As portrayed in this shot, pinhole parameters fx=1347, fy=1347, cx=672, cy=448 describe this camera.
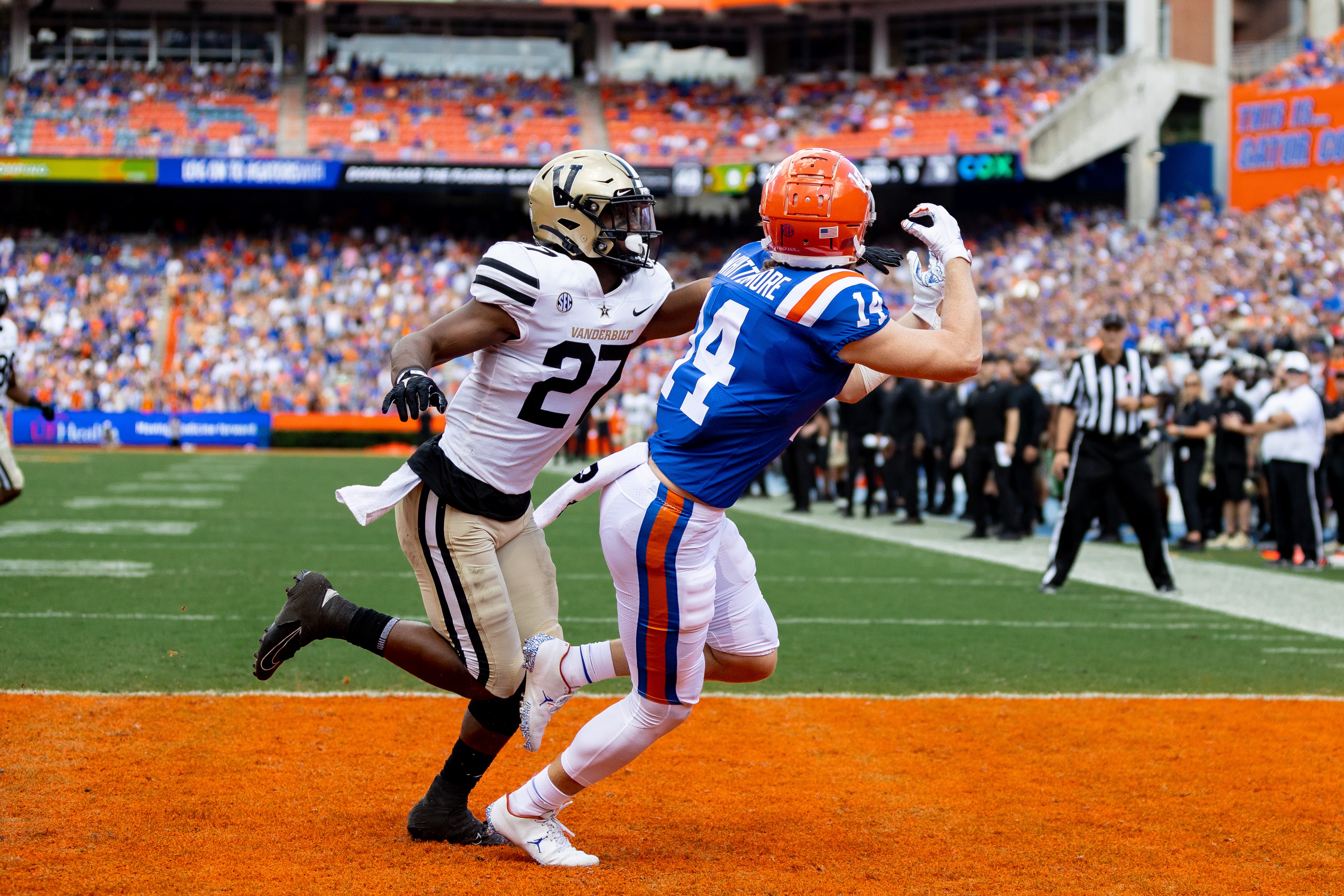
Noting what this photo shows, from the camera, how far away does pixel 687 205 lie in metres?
36.6

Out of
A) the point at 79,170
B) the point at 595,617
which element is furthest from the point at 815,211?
the point at 79,170

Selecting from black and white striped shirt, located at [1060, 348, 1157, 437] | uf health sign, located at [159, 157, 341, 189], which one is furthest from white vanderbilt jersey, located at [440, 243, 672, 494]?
uf health sign, located at [159, 157, 341, 189]

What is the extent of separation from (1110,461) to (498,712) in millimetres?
6395

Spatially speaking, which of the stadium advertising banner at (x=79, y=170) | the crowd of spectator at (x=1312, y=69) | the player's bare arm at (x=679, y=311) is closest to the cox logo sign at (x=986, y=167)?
the crowd of spectator at (x=1312, y=69)

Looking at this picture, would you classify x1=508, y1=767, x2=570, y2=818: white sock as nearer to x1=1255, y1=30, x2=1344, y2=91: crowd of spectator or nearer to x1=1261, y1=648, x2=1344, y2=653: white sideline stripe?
x1=1261, y1=648, x2=1344, y2=653: white sideline stripe

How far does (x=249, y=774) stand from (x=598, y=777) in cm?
134

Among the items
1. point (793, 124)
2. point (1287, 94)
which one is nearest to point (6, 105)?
point (793, 124)

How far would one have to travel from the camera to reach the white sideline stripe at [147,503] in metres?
14.5

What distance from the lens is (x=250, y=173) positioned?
3353 cm

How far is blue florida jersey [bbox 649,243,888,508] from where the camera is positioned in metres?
3.34

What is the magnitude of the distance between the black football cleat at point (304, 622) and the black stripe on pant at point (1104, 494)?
20.8 ft

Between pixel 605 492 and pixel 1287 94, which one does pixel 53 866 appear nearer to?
pixel 605 492

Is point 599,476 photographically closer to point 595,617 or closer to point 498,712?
point 498,712

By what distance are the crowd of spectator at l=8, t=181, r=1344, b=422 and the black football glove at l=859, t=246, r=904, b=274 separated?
63.2 ft
